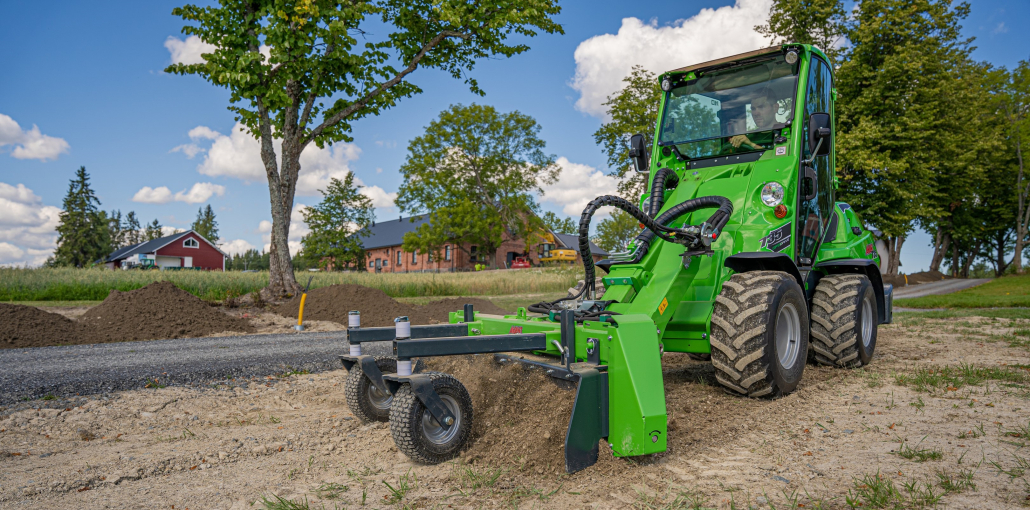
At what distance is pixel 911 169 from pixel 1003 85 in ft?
57.7

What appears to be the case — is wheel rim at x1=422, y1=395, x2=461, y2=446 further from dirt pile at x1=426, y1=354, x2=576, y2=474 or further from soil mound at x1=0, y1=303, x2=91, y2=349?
soil mound at x1=0, y1=303, x2=91, y2=349

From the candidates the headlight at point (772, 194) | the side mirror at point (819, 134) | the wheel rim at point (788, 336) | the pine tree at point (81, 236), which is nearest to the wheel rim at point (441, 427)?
the wheel rim at point (788, 336)

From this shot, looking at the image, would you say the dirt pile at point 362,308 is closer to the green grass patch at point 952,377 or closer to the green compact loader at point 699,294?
the green compact loader at point 699,294

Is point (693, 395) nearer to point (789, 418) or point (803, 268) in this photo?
point (789, 418)

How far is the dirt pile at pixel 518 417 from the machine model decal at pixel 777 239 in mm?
2479

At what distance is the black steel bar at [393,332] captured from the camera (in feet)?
12.3

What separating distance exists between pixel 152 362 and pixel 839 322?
8254mm

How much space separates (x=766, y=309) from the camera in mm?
4207

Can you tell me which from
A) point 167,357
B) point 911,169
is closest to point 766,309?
point 167,357

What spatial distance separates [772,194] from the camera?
511 centimetres

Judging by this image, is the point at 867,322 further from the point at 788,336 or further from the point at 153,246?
the point at 153,246

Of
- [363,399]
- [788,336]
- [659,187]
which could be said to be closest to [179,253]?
[363,399]

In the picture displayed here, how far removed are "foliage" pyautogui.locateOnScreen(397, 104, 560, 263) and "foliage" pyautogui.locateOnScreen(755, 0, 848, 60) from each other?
22.0m

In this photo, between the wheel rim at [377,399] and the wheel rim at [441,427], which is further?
the wheel rim at [377,399]
